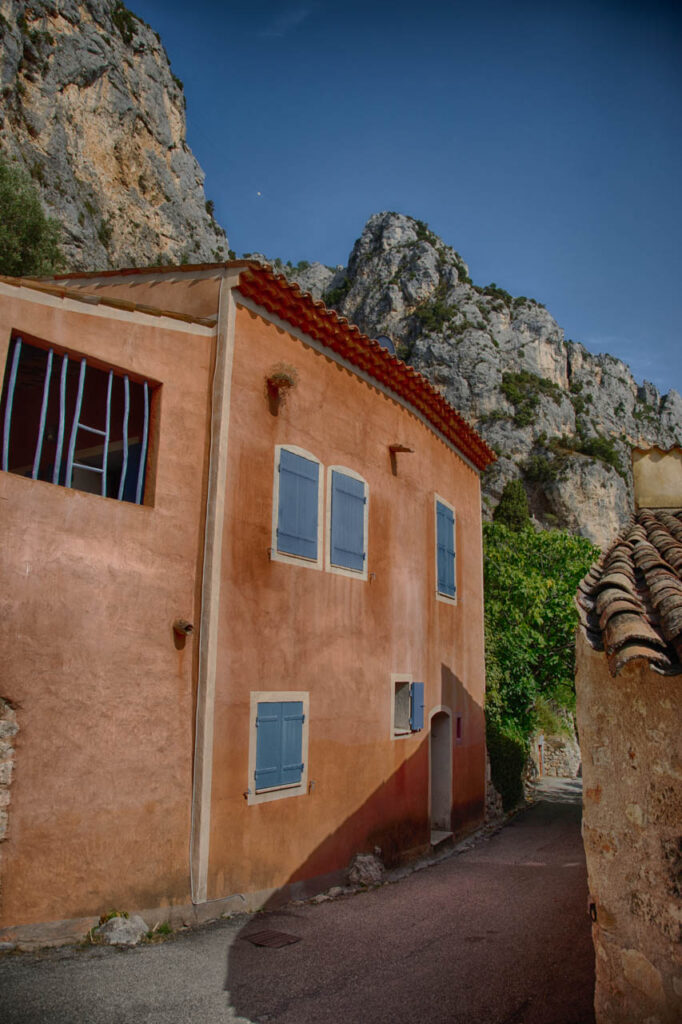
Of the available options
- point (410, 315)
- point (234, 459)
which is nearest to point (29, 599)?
point (234, 459)

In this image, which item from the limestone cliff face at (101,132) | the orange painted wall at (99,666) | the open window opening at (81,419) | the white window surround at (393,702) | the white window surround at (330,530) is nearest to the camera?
the orange painted wall at (99,666)

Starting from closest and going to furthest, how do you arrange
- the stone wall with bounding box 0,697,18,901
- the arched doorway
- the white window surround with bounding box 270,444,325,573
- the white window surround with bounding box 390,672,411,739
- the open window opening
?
the stone wall with bounding box 0,697,18,901
the open window opening
the white window surround with bounding box 270,444,325,573
the white window surround with bounding box 390,672,411,739
the arched doorway

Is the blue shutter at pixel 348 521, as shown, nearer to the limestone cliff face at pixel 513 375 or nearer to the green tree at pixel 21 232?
the green tree at pixel 21 232

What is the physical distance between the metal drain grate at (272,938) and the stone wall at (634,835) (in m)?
3.95

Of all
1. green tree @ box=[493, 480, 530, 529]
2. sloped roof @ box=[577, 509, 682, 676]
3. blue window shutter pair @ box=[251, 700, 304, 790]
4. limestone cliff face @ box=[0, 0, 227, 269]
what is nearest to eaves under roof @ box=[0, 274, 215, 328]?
blue window shutter pair @ box=[251, 700, 304, 790]

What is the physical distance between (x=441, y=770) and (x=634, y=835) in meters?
9.82

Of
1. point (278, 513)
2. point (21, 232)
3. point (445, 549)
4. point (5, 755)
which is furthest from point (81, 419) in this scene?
point (21, 232)

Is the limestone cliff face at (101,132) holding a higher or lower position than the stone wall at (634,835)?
higher

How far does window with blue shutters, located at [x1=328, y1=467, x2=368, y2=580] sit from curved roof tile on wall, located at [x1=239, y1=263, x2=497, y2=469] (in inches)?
76.4

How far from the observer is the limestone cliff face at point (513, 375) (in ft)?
176

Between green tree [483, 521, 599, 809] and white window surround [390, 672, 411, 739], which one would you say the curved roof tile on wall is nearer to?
white window surround [390, 672, 411, 739]

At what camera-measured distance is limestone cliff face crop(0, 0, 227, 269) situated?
3091cm

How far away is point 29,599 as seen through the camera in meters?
6.41

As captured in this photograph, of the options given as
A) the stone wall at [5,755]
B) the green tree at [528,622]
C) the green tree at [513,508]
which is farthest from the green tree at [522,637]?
the green tree at [513,508]
